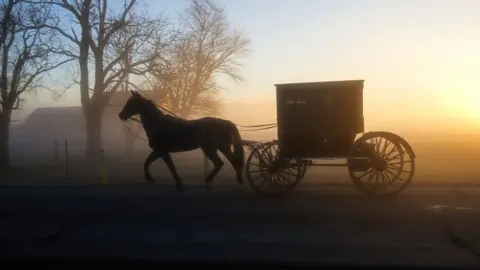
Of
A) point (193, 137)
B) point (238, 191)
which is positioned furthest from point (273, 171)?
point (193, 137)

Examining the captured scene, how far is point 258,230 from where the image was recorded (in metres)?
10.7

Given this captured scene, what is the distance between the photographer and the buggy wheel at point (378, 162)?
14.3 m

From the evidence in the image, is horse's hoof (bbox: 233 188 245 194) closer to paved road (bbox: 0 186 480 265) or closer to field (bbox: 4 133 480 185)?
paved road (bbox: 0 186 480 265)

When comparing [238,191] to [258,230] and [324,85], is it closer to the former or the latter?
[324,85]

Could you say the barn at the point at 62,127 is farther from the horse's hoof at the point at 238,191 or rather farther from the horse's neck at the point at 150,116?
the horse's hoof at the point at 238,191

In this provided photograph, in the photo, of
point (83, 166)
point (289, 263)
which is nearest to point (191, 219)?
point (289, 263)

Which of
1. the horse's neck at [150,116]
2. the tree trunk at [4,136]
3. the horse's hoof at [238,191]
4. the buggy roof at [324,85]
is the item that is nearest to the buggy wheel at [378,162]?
the buggy roof at [324,85]

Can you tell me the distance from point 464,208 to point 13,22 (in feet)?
86.4

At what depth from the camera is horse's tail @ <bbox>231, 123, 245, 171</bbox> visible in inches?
675

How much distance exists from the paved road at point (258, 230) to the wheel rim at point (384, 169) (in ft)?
2.96

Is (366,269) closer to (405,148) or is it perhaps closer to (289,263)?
(289,263)

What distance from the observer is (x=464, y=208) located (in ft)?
38.3

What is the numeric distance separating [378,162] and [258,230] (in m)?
4.55

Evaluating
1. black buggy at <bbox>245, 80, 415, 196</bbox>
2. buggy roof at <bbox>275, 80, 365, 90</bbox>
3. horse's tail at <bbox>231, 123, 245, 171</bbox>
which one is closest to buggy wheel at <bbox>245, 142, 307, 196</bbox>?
black buggy at <bbox>245, 80, 415, 196</bbox>
